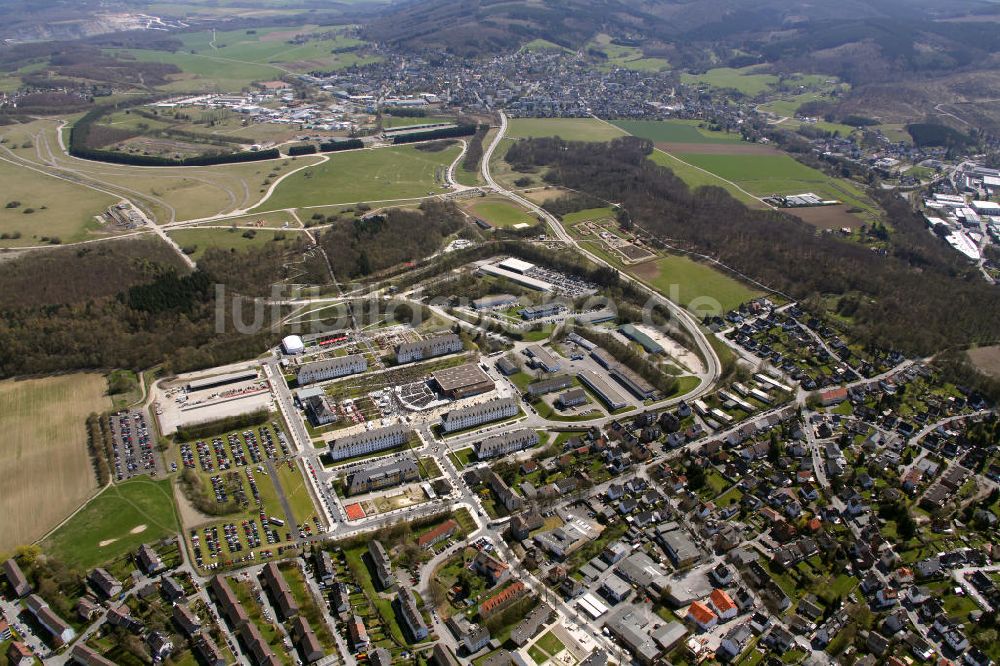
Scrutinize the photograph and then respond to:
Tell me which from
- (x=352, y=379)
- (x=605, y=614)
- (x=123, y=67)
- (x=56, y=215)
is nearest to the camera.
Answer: (x=605, y=614)

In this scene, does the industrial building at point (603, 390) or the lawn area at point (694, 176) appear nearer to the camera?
the industrial building at point (603, 390)

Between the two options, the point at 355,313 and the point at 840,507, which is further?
the point at 355,313

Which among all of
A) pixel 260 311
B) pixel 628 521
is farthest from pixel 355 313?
pixel 628 521

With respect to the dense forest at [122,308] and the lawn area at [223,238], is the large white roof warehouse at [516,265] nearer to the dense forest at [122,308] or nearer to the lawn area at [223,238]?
the dense forest at [122,308]

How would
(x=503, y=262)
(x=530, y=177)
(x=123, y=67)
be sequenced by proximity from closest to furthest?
(x=503, y=262) < (x=530, y=177) < (x=123, y=67)

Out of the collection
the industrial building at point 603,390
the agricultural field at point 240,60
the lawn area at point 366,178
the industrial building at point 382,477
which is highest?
the industrial building at point 382,477

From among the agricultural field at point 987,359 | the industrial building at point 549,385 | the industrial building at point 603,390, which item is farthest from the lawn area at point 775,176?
→ the industrial building at point 549,385

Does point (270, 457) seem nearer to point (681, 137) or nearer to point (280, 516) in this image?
point (280, 516)
